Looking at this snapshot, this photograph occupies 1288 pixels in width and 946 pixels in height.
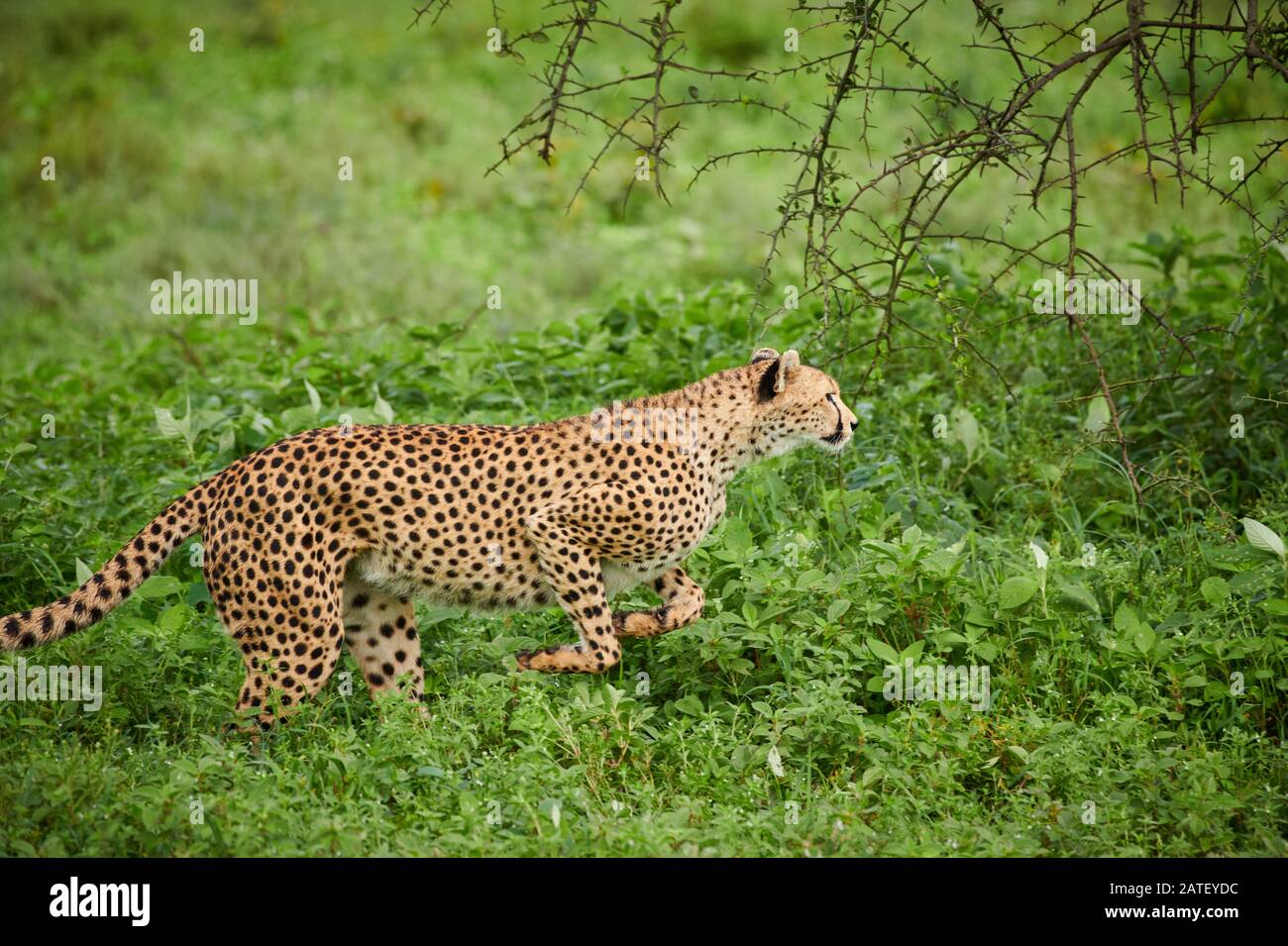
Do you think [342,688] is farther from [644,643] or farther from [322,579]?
[644,643]

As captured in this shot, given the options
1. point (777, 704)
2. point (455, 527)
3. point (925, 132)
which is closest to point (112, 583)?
point (455, 527)

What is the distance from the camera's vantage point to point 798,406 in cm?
586

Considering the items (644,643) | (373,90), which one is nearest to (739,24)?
(373,90)

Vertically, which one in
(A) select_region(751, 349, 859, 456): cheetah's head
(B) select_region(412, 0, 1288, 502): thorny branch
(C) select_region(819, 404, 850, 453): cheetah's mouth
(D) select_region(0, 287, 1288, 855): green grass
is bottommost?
(D) select_region(0, 287, 1288, 855): green grass

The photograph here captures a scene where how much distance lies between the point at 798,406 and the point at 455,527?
1439 mm

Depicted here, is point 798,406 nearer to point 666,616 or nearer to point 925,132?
point 666,616

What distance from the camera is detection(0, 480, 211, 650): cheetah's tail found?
5.14 metres

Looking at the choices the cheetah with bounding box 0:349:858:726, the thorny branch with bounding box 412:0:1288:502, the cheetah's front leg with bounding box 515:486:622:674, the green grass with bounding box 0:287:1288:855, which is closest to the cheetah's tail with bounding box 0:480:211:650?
the cheetah with bounding box 0:349:858:726

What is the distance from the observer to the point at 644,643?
6.09 meters

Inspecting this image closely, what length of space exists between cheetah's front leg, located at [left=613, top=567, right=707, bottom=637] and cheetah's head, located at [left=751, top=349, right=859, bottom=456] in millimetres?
666

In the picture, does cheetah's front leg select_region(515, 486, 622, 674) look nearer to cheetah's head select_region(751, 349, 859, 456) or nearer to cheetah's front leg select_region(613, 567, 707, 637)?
cheetah's front leg select_region(613, 567, 707, 637)

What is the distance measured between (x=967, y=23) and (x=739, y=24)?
2.72 metres

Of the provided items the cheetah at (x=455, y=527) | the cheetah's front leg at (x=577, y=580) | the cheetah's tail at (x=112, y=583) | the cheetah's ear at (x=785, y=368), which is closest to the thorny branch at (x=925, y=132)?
the cheetah's ear at (x=785, y=368)

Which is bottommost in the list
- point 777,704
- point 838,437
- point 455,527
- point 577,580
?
point 777,704
